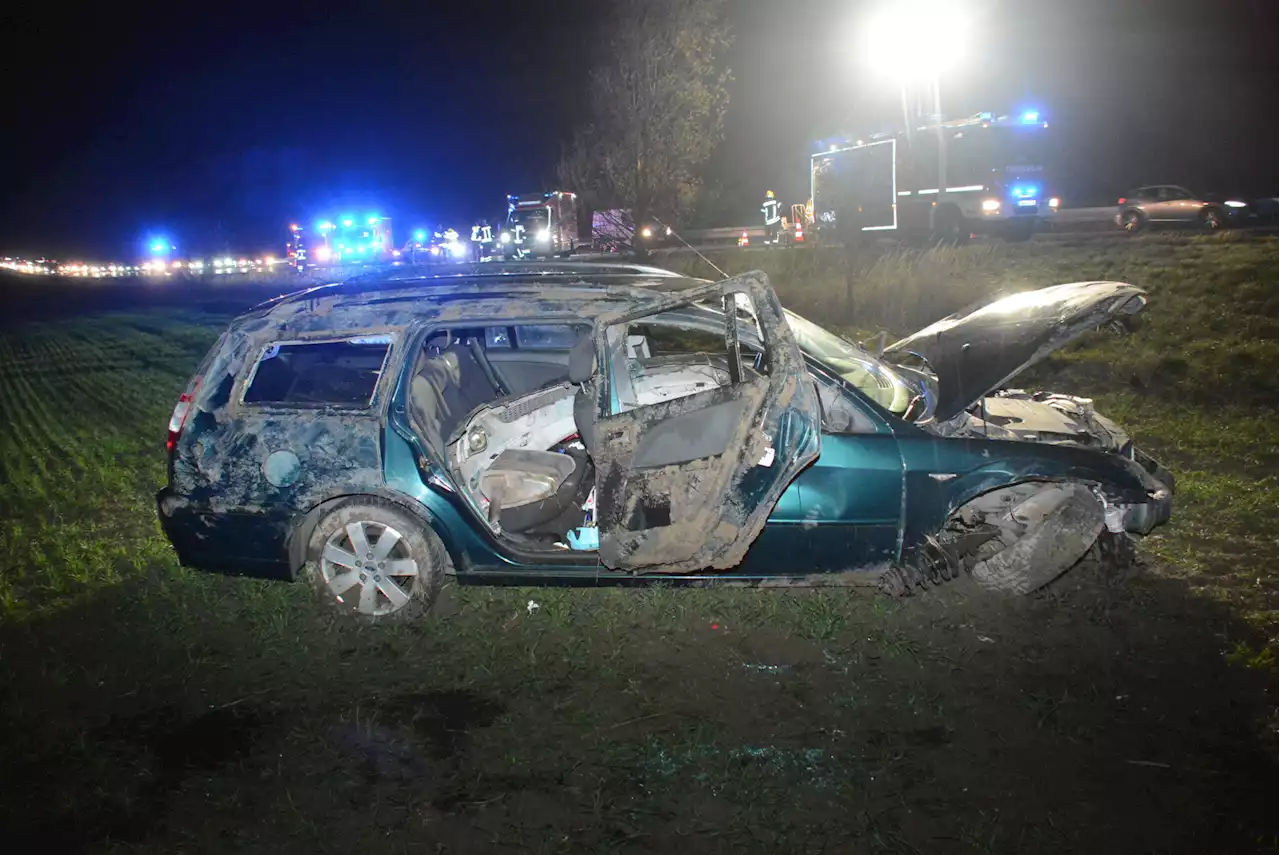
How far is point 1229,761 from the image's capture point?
358cm

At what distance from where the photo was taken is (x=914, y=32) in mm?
17016

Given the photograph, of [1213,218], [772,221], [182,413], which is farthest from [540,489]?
[772,221]

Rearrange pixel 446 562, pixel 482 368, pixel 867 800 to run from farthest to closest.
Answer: pixel 482 368 → pixel 446 562 → pixel 867 800

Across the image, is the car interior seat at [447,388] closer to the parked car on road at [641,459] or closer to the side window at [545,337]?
the parked car on road at [641,459]

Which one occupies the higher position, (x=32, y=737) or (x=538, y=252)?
(x=538, y=252)

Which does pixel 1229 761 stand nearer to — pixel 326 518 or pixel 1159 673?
pixel 1159 673

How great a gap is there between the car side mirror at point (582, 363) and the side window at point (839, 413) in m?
1.05

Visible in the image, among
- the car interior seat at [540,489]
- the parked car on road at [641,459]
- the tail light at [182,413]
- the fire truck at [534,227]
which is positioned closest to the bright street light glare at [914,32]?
the fire truck at [534,227]

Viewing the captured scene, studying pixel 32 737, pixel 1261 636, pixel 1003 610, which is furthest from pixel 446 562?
pixel 1261 636

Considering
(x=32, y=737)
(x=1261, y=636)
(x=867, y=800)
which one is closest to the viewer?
(x=867, y=800)

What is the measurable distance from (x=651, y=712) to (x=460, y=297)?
2278mm

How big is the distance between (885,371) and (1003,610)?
54.1 inches

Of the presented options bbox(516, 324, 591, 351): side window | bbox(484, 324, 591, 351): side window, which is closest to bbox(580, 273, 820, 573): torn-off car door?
bbox(484, 324, 591, 351): side window

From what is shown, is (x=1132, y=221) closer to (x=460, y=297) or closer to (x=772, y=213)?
(x=772, y=213)
